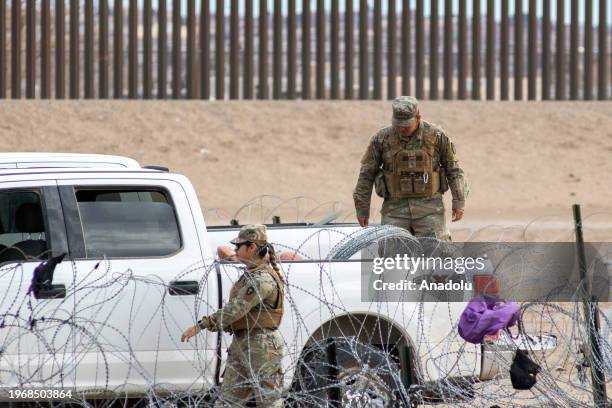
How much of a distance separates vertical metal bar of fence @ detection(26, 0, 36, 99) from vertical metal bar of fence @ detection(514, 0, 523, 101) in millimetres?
8709

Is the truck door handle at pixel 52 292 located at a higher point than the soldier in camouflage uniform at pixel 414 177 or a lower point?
lower

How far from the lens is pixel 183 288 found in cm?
687

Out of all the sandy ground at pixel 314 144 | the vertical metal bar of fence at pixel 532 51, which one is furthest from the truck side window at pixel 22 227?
the vertical metal bar of fence at pixel 532 51

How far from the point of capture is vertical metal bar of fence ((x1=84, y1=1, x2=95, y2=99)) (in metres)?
24.0

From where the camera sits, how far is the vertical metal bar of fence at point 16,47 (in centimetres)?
2403

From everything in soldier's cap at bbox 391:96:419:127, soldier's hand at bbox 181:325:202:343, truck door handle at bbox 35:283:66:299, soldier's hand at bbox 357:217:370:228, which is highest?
soldier's cap at bbox 391:96:419:127

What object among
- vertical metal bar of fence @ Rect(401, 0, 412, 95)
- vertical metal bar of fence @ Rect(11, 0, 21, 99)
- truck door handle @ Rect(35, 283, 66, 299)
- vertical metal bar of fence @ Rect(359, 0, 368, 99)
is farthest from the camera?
vertical metal bar of fence @ Rect(359, 0, 368, 99)

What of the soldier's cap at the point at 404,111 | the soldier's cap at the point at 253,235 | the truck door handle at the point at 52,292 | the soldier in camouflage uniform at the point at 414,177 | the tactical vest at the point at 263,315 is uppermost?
the soldier's cap at the point at 404,111

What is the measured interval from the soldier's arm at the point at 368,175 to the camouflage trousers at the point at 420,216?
0.23m

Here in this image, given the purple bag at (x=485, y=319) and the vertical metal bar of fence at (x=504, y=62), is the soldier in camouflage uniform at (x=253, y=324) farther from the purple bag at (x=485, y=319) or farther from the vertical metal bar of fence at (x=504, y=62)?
the vertical metal bar of fence at (x=504, y=62)

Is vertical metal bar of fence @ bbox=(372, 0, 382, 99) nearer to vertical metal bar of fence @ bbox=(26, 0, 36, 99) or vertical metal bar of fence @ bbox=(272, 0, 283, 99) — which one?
vertical metal bar of fence @ bbox=(272, 0, 283, 99)

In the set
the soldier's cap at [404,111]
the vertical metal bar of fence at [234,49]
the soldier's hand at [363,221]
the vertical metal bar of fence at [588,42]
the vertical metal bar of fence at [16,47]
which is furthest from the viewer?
the vertical metal bar of fence at [588,42]

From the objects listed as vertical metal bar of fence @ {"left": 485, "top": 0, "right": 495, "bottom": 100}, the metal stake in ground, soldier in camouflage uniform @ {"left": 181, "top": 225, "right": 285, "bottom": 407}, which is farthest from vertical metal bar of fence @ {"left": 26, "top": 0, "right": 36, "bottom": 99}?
the metal stake in ground

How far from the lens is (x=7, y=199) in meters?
7.27
